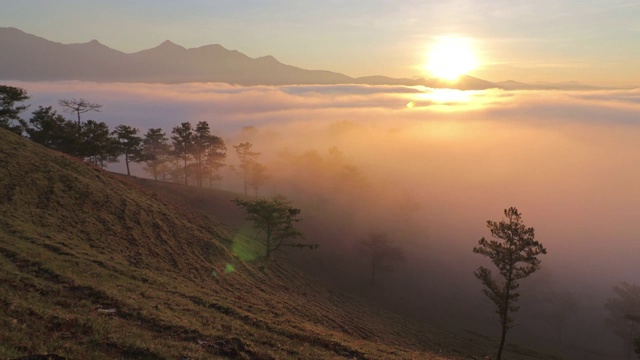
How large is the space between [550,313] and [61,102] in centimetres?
10647

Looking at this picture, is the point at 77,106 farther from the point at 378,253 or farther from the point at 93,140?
the point at 378,253

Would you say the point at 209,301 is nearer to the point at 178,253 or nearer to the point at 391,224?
the point at 178,253

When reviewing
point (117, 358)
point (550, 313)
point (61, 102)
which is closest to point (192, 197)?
point (61, 102)

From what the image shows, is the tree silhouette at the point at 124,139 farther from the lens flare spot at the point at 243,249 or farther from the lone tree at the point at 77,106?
the lens flare spot at the point at 243,249

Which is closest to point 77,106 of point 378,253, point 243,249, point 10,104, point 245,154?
point 10,104

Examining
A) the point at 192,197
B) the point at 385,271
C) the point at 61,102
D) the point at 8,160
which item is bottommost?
the point at 385,271

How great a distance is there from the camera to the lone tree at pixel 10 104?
57256 millimetres

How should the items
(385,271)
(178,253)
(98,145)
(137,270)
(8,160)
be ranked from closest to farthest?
(137,270)
(8,160)
(178,253)
(98,145)
(385,271)

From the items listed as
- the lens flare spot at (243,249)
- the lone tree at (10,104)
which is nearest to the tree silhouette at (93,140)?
the lone tree at (10,104)

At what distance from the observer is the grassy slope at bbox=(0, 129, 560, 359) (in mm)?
15227

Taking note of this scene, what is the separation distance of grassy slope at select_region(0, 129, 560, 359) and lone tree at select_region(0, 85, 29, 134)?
79.5ft

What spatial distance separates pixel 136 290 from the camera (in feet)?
71.9

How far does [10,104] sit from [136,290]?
183ft

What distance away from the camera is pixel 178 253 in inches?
1403
